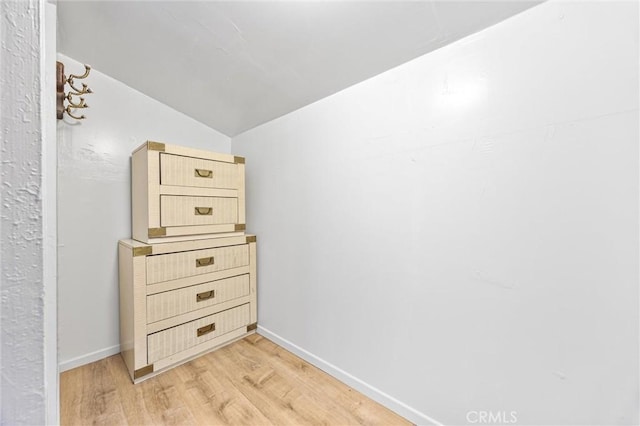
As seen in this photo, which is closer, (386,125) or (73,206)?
(386,125)

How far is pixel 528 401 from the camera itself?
2.91ft

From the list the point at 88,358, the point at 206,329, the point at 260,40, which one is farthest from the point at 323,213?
the point at 88,358

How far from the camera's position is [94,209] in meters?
1.61

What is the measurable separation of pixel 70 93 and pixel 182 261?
1.06 metres

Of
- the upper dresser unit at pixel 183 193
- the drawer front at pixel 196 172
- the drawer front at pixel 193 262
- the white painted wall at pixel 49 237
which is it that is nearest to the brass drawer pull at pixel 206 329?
the drawer front at pixel 193 262

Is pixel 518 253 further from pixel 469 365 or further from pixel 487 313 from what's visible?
pixel 469 365

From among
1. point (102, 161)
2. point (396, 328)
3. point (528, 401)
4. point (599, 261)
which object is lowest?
point (528, 401)

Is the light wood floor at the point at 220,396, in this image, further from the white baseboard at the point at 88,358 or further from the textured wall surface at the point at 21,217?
the textured wall surface at the point at 21,217

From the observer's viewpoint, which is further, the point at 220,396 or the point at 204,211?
the point at 204,211

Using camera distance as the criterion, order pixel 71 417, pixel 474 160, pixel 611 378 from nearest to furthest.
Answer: pixel 611 378, pixel 474 160, pixel 71 417

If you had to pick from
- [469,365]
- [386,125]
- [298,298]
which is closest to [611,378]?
[469,365]

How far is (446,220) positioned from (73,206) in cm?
200

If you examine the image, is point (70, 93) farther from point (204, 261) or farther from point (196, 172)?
point (204, 261)

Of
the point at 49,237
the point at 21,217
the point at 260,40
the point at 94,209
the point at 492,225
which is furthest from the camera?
the point at 94,209
